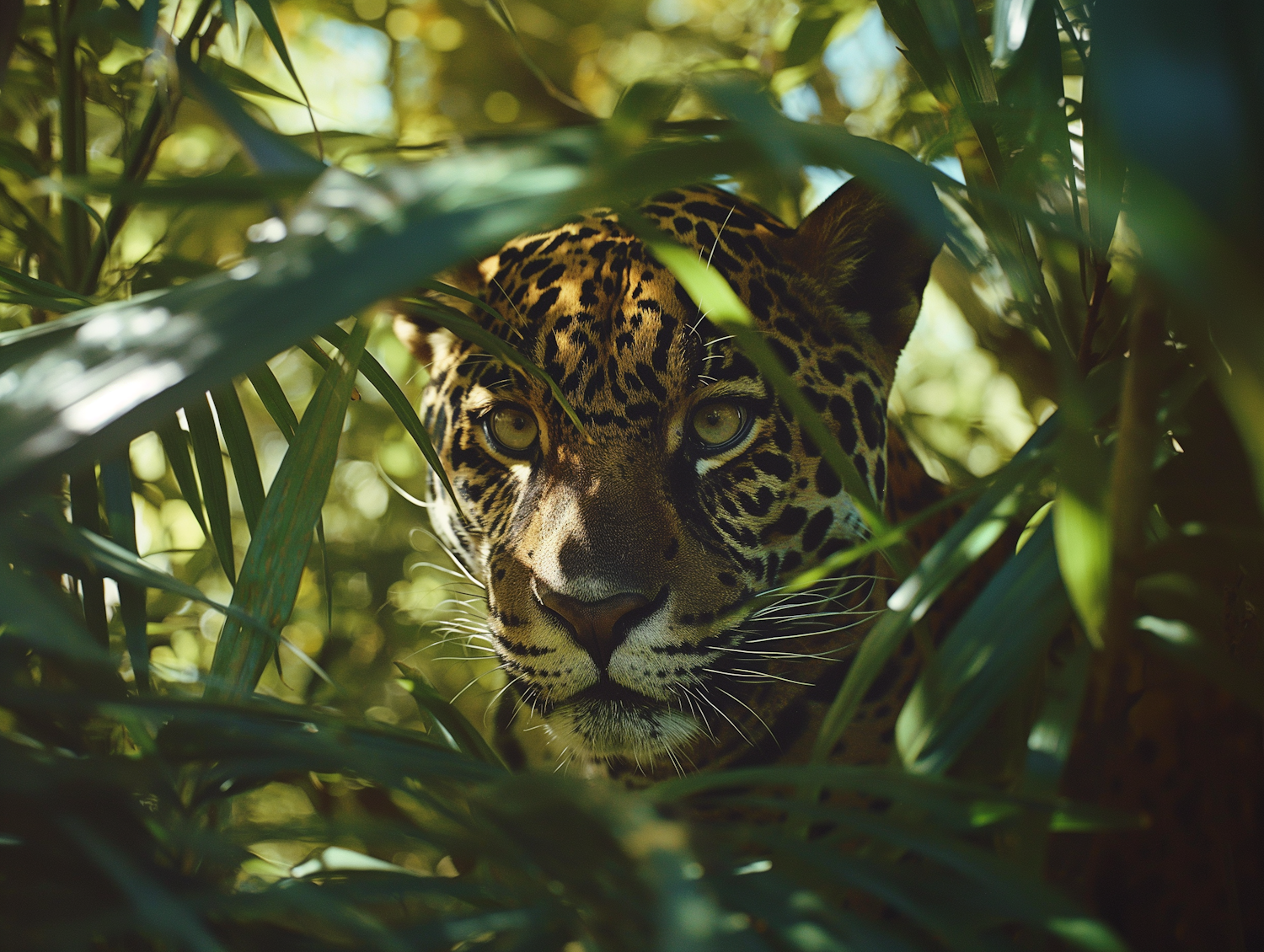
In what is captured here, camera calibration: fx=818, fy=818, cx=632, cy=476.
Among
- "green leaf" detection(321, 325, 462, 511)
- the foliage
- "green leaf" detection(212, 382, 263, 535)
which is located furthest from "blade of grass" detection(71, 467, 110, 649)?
"green leaf" detection(321, 325, 462, 511)

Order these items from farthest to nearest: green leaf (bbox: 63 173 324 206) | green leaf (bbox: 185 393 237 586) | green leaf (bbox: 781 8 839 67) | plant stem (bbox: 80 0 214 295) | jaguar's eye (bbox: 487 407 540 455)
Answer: green leaf (bbox: 781 8 839 67)
jaguar's eye (bbox: 487 407 540 455)
plant stem (bbox: 80 0 214 295)
green leaf (bbox: 185 393 237 586)
green leaf (bbox: 63 173 324 206)

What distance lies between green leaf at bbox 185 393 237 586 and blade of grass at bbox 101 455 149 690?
7 centimetres

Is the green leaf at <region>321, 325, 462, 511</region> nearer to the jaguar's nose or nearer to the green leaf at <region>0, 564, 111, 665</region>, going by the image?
the jaguar's nose

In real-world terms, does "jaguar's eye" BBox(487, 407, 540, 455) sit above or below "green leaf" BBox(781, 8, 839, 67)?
below

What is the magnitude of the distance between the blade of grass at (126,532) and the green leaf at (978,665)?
2.18 feet

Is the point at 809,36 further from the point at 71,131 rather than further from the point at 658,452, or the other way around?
the point at 71,131

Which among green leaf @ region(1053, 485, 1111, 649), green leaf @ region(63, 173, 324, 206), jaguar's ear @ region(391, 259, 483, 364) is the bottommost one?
green leaf @ region(1053, 485, 1111, 649)

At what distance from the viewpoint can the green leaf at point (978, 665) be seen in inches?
22.5

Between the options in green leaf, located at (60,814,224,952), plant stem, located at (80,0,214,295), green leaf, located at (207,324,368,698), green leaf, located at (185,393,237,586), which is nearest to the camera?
green leaf, located at (60,814,224,952)

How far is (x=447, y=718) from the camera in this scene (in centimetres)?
84

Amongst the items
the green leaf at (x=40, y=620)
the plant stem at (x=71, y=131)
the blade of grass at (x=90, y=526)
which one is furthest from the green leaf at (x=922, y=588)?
the plant stem at (x=71, y=131)

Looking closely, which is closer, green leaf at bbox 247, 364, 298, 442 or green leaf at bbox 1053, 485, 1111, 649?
green leaf at bbox 1053, 485, 1111, 649

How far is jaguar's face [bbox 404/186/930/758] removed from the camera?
42.4 inches

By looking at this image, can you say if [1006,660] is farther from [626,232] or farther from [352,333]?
[626,232]
